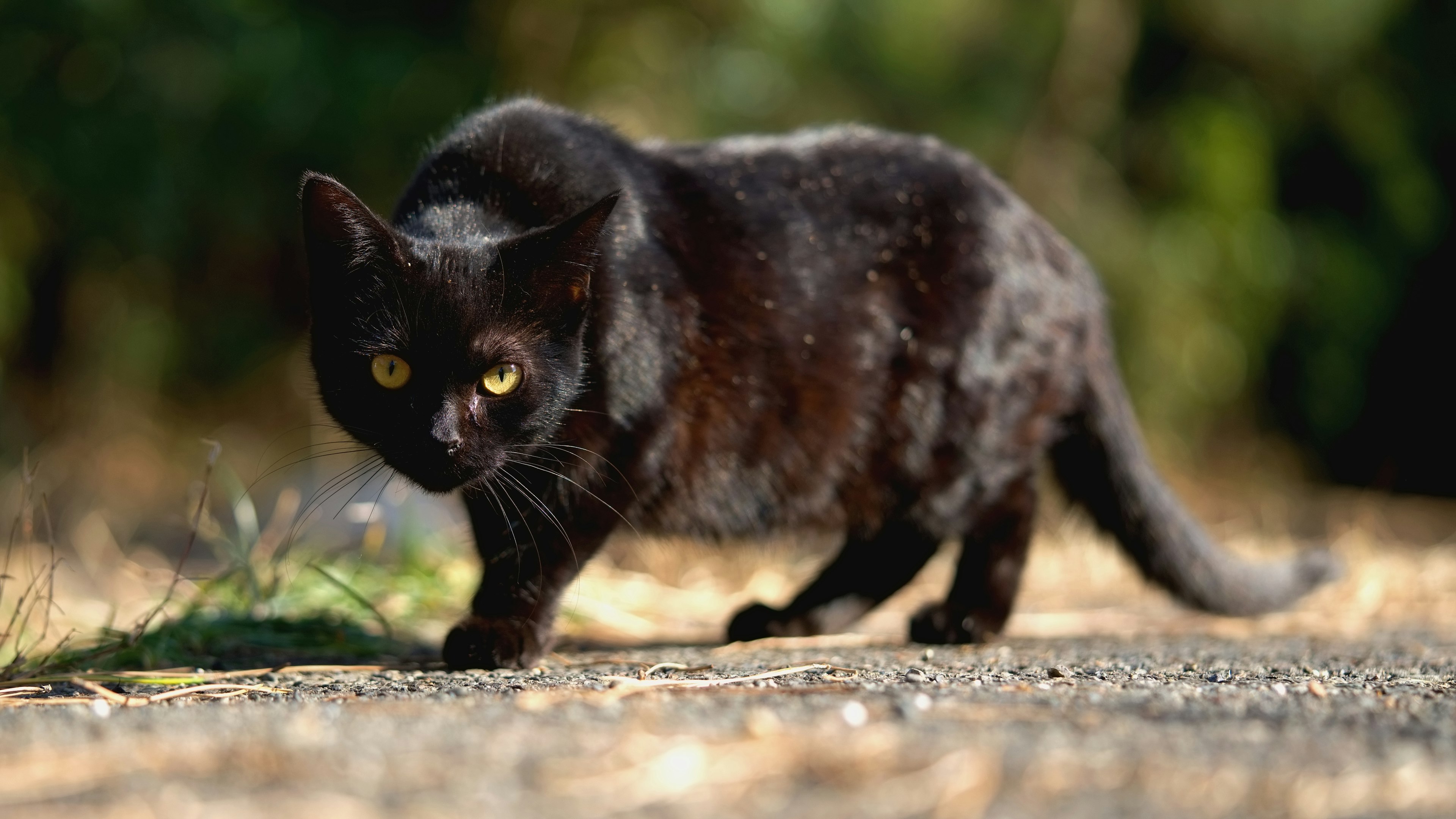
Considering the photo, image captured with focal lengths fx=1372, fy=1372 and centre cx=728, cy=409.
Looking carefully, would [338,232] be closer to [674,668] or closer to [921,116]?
[674,668]

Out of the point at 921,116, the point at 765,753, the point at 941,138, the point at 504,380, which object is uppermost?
the point at 921,116

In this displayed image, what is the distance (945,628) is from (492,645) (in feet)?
3.61

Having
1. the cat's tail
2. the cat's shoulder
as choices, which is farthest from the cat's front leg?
the cat's tail

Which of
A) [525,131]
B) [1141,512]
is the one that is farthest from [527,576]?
[1141,512]

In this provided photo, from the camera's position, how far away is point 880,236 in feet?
10.3

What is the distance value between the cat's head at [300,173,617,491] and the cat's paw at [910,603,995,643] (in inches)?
41.5

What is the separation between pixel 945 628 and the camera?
10.5 feet

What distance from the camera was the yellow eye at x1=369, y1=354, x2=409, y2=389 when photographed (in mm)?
2580

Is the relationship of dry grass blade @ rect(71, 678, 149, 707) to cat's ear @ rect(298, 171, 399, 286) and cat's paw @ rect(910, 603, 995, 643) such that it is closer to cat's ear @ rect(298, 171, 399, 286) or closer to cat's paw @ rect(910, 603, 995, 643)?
cat's ear @ rect(298, 171, 399, 286)

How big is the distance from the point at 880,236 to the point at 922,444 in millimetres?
490

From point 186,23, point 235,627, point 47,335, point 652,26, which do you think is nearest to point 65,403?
point 47,335

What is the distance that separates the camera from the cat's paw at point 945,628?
126 inches

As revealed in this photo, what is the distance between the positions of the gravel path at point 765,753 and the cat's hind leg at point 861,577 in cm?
123

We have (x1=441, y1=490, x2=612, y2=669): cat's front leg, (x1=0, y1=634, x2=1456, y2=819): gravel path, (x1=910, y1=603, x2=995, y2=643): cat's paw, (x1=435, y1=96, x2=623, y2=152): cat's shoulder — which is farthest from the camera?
(x1=910, y1=603, x2=995, y2=643): cat's paw
